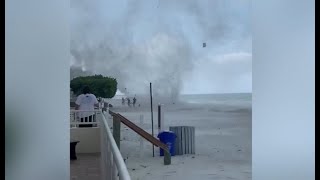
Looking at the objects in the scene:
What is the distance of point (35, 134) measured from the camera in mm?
792

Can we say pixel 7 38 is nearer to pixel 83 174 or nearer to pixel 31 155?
pixel 31 155

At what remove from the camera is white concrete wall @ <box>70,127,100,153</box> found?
142 inches

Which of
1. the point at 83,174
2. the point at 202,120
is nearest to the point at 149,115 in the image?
the point at 202,120

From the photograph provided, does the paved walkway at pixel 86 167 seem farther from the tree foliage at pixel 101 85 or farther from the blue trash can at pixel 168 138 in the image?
the blue trash can at pixel 168 138

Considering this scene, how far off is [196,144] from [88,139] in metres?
2.38

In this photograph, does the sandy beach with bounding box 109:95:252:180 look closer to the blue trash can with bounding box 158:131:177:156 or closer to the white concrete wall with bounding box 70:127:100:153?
the blue trash can with bounding box 158:131:177:156

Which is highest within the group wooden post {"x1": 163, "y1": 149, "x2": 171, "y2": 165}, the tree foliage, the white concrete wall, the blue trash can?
the tree foliage

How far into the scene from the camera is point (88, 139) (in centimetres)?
367

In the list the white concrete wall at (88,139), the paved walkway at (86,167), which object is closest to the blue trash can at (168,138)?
the white concrete wall at (88,139)

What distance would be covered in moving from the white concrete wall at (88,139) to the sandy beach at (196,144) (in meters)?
0.38

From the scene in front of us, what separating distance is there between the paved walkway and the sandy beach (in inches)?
18.8

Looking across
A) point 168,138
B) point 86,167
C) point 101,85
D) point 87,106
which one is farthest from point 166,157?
point 86,167

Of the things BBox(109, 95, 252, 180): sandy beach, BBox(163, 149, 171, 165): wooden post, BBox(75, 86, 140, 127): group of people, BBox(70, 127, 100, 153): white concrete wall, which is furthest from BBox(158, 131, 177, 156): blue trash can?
BBox(70, 127, 100, 153): white concrete wall

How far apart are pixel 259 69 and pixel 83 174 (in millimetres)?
2038
